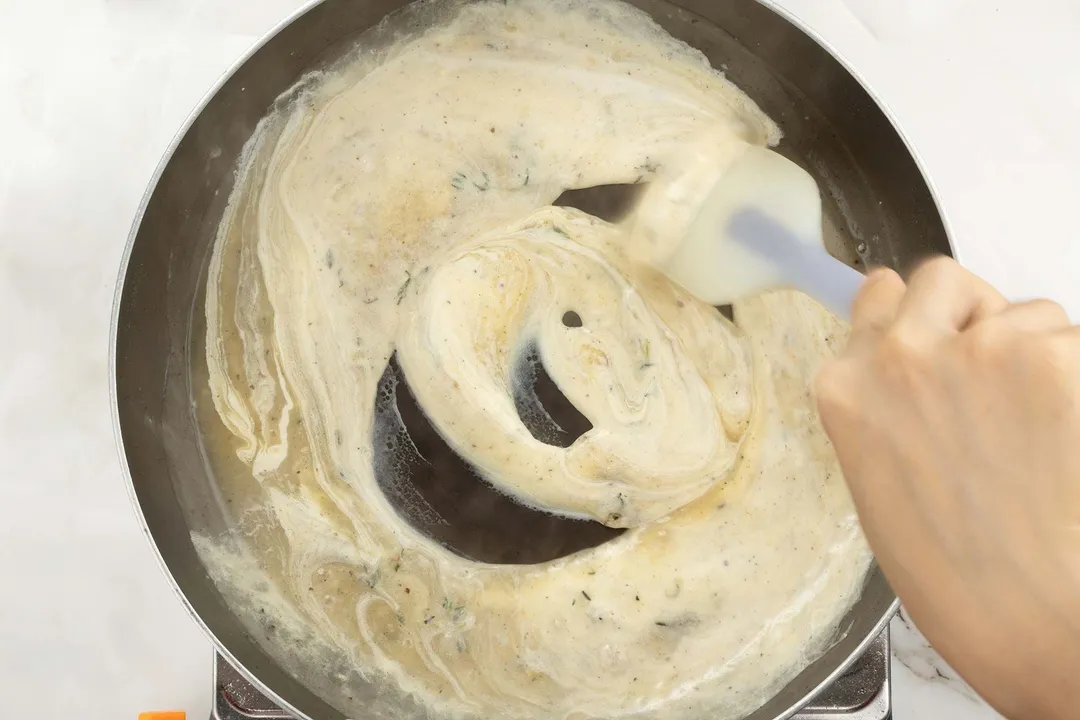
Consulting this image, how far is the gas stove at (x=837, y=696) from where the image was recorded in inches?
44.3

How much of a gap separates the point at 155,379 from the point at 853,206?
51.1 inches

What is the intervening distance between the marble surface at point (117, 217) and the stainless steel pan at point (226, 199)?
0.43 ft

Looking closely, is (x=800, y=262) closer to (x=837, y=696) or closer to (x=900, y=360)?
(x=900, y=360)

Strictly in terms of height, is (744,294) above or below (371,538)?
above

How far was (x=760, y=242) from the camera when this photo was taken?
1045mm

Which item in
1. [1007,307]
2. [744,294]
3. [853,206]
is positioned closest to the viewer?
[1007,307]

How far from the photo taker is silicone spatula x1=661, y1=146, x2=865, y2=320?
0.97m

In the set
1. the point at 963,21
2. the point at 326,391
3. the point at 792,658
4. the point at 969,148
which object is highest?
the point at 963,21

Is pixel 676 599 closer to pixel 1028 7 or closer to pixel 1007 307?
pixel 1007 307

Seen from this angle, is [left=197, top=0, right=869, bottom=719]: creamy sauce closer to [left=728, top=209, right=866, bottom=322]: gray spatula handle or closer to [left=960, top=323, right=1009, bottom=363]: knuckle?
[left=728, top=209, right=866, bottom=322]: gray spatula handle

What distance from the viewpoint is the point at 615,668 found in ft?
3.99

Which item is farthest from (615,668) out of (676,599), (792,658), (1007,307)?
(1007,307)

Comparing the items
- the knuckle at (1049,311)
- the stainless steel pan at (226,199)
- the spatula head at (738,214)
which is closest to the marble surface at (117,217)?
the stainless steel pan at (226,199)

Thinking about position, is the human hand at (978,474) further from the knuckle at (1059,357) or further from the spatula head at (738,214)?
the spatula head at (738,214)
